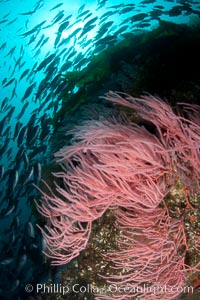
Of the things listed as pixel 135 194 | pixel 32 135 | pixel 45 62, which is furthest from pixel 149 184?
pixel 45 62

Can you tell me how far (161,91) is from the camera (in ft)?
16.0

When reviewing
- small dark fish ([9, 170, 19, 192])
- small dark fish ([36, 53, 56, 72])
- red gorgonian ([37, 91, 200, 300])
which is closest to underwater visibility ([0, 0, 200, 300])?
red gorgonian ([37, 91, 200, 300])

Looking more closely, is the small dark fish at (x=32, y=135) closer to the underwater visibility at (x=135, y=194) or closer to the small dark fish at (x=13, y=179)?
the small dark fish at (x=13, y=179)

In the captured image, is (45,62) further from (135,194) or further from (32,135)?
(135,194)

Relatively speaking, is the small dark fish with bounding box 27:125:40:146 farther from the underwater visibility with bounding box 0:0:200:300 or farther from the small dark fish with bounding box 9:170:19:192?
the underwater visibility with bounding box 0:0:200:300

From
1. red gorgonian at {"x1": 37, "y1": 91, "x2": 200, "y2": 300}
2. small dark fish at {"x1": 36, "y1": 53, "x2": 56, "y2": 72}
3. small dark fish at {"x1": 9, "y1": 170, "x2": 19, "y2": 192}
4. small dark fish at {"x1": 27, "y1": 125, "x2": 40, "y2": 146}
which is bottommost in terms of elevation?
small dark fish at {"x1": 9, "y1": 170, "x2": 19, "y2": 192}

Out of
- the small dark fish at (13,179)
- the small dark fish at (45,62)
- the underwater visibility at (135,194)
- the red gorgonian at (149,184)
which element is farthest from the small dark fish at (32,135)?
the red gorgonian at (149,184)

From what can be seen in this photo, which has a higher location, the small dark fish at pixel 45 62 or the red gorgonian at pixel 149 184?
the small dark fish at pixel 45 62

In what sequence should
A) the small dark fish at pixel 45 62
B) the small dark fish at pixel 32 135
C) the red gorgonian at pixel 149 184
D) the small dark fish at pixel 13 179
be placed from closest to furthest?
the red gorgonian at pixel 149 184 → the small dark fish at pixel 13 179 → the small dark fish at pixel 32 135 → the small dark fish at pixel 45 62

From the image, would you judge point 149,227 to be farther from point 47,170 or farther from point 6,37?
point 6,37

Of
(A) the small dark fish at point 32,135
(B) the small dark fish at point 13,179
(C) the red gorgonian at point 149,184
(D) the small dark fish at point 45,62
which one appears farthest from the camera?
(D) the small dark fish at point 45,62

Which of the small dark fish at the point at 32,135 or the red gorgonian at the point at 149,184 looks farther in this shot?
the small dark fish at the point at 32,135

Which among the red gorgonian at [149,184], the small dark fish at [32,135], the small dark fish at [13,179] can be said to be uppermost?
the red gorgonian at [149,184]

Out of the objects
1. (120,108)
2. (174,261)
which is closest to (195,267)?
(174,261)
